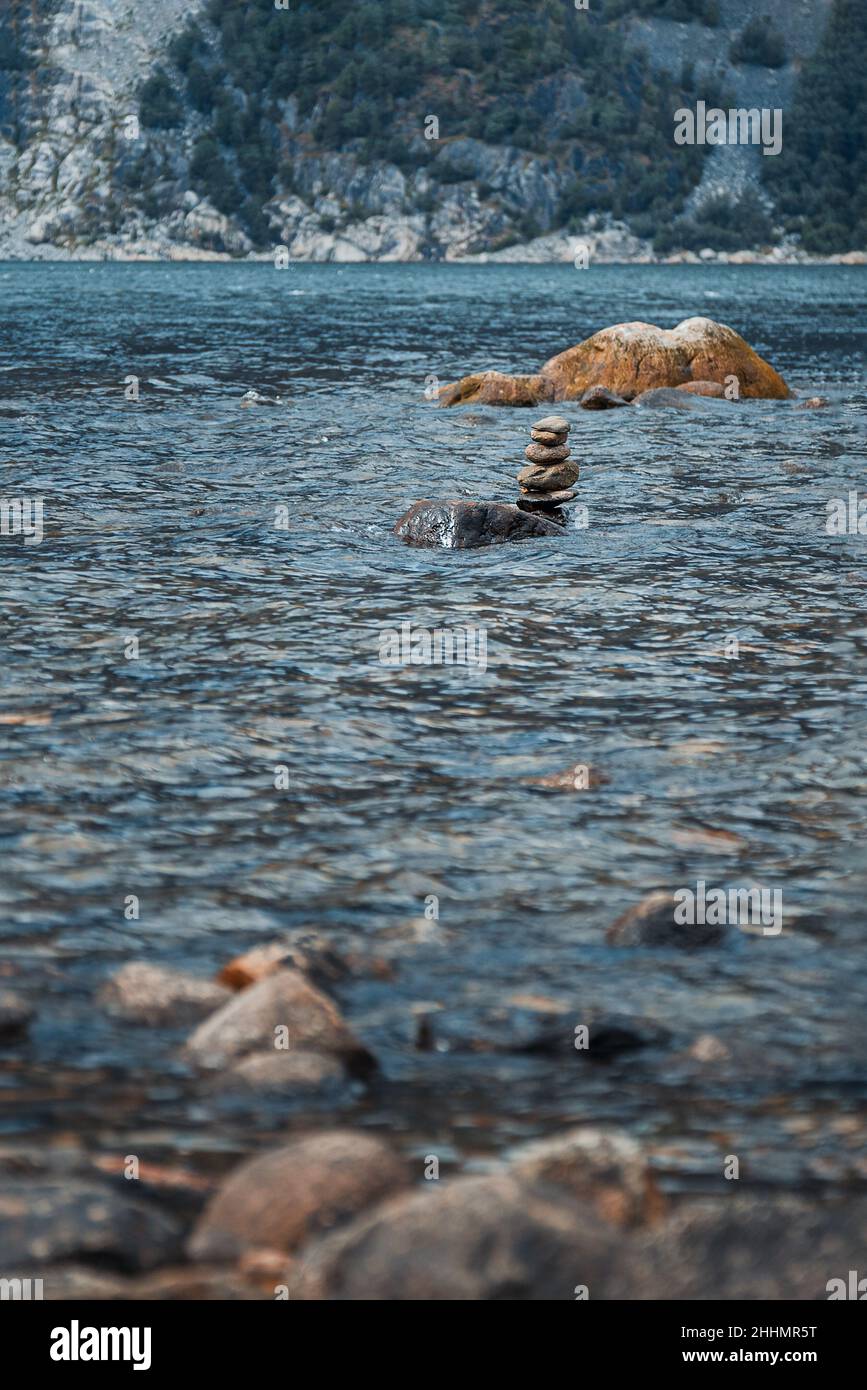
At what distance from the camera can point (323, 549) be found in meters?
15.2

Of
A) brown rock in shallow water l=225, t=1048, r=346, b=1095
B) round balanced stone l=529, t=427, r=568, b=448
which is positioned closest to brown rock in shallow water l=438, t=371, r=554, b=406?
round balanced stone l=529, t=427, r=568, b=448

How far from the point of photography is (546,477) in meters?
17.6

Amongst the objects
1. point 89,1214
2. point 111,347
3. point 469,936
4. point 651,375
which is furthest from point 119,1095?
point 111,347

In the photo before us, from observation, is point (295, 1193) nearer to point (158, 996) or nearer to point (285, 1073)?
point (285, 1073)

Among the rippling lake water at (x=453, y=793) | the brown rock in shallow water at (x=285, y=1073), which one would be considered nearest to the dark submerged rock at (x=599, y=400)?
the rippling lake water at (x=453, y=793)

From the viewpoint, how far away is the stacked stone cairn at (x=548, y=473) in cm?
1747

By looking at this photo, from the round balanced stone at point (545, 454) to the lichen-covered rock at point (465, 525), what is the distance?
1988 millimetres

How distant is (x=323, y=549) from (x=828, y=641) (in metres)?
5.71

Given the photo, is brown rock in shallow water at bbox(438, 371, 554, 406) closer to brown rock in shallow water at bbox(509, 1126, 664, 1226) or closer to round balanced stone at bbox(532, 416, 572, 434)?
round balanced stone at bbox(532, 416, 572, 434)

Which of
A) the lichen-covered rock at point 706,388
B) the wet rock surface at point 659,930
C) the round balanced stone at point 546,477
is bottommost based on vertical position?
the wet rock surface at point 659,930

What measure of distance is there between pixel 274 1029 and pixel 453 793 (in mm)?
2976

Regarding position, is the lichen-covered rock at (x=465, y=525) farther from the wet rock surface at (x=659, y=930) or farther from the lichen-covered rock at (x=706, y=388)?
the lichen-covered rock at (x=706, y=388)

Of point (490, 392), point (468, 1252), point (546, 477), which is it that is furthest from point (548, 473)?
point (468, 1252)

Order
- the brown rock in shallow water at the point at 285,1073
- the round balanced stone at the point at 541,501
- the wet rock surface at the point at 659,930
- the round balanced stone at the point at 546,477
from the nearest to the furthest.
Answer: the brown rock in shallow water at the point at 285,1073 < the wet rock surface at the point at 659,930 < the round balanced stone at the point at 541,501 < the round balanced stone at the point at 546,477
